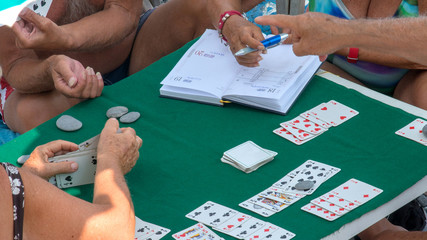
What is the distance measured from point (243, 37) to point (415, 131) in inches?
35.0

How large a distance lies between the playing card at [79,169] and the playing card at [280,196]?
0.60m

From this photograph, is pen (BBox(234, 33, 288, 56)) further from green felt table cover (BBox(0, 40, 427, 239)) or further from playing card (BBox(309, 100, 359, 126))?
playing card (BBox(309, 100, 359, 126))

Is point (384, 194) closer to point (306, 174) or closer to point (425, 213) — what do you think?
point (306, 174)

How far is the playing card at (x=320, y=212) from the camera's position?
1.87 metres

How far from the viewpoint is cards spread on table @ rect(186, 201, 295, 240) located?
183 centimetres

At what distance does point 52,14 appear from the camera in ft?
10.4

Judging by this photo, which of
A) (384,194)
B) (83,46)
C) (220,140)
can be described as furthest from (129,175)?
(83,46)

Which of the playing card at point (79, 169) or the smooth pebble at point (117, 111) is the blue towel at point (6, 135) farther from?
the playing card at point (79, 169)

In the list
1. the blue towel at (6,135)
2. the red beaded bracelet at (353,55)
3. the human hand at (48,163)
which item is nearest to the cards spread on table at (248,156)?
the human hand at (48,163)

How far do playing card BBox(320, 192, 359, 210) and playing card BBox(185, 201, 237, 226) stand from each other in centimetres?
31

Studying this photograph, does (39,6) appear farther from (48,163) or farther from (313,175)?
(313,175)

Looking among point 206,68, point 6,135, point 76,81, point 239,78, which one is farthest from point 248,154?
point 6,135

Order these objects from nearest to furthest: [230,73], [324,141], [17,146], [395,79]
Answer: [324,141] < [17,146] < [230,73] < [395,79]

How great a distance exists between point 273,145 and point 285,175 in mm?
187
